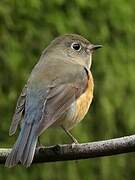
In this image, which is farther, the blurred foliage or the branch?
the blurred foliage

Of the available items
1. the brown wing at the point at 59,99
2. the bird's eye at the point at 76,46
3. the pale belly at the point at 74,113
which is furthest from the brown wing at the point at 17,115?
the bird's eye at the point at 76,46

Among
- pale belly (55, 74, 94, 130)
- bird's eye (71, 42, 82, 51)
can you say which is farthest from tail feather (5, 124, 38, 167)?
bird's eye (71, 42, 82, 51)

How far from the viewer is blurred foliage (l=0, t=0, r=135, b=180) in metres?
5.88

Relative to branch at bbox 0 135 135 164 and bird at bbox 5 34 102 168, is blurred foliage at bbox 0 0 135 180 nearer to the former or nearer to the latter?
bird at bbox 5 34 102 168

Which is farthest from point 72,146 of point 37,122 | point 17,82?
point 17,82

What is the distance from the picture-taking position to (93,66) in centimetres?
641

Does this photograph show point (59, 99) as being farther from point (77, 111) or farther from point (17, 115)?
point (17, 115)

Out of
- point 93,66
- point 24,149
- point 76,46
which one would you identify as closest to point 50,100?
point 24,149

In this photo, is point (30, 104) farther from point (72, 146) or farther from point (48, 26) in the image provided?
point (48, 26)

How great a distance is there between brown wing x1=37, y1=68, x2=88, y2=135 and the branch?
8.5 inches

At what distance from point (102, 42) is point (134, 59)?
1.04 ft

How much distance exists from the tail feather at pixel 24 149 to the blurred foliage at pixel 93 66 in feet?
4.44

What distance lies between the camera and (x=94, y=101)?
21.0 ft

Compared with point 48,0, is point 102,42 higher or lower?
lower
